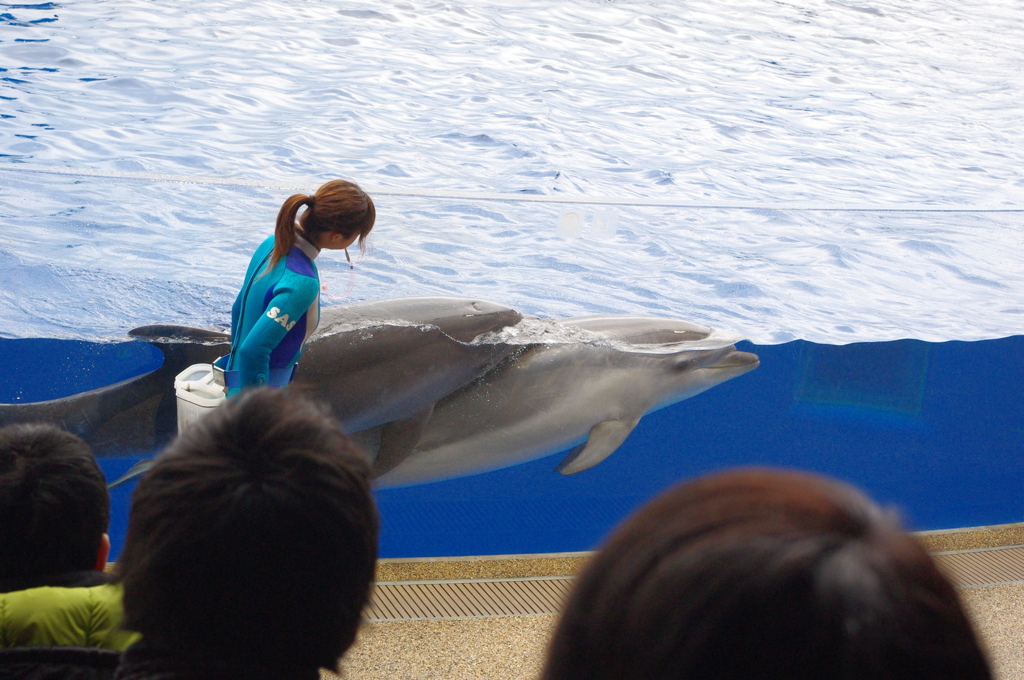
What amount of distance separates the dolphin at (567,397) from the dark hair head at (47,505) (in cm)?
274

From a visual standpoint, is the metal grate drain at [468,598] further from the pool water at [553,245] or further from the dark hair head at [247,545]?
the dark hair head at [247,545]

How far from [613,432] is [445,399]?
1.03 m

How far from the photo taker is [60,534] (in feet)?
5.88

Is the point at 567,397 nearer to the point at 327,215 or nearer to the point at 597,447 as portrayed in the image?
the point at 597,447

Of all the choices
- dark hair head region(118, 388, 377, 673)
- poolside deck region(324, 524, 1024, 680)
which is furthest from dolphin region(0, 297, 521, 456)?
dark hair head region(118, 388, 377, 673)

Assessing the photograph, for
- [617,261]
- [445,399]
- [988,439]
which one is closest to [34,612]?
[445,399]

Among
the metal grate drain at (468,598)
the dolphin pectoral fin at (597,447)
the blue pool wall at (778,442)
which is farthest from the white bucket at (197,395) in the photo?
the dolphin pectoral fin at (597,447)

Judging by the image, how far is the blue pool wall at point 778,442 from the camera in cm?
545

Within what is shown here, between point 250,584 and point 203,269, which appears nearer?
point 250,584

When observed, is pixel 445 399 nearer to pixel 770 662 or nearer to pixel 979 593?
pixel 979 593

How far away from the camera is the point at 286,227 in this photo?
3.40m

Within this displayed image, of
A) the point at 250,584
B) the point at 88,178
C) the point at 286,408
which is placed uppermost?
the point at 286,408

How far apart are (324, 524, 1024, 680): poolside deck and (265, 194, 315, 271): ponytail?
1474 mm

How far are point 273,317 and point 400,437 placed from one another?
1.46m
